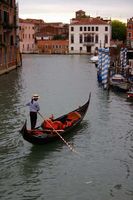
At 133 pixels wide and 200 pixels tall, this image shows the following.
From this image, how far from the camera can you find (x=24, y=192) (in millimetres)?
8336

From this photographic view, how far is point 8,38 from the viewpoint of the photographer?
1325 inches

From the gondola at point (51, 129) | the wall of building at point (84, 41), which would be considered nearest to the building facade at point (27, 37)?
the wall of building at point (84, 41)

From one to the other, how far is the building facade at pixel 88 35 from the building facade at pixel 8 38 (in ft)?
104

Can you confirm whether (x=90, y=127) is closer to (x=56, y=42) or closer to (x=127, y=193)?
(x=127, y=193)

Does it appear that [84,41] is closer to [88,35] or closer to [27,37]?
[88,35]

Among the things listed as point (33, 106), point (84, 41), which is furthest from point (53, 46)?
point (33, 106)

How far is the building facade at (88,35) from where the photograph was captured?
6756 cm

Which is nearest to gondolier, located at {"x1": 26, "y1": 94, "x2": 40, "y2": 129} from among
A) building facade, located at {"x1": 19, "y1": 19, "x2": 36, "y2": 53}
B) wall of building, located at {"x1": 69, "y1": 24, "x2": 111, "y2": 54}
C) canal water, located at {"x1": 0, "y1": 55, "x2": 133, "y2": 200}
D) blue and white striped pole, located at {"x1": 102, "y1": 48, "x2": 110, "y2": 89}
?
canal water, located at {"x1": 0, "y1": 55, "x2": 133, "y2": 200}

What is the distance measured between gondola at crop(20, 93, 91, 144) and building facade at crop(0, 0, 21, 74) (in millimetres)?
16885

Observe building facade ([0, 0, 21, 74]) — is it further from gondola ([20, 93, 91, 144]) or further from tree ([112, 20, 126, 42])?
tree ([112, 20, 126, 42])

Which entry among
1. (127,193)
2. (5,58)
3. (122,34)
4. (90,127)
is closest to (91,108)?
(90,127)

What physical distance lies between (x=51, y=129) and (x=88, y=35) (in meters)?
58.1

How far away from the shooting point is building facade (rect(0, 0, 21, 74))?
30.5 m

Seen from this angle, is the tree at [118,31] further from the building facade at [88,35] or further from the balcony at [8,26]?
the balcony at [8,26]
